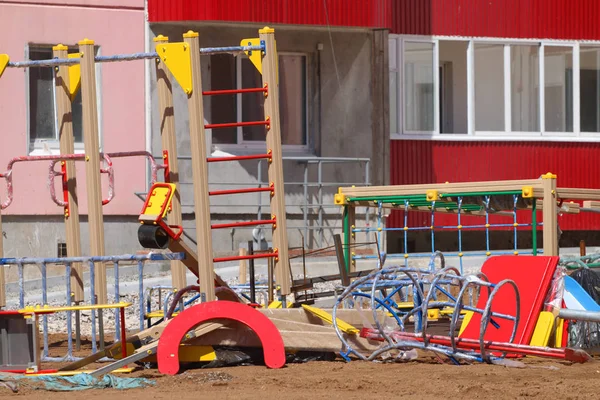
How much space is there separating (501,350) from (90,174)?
3.98 m

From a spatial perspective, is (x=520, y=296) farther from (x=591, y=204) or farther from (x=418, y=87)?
(x=418, y=87)

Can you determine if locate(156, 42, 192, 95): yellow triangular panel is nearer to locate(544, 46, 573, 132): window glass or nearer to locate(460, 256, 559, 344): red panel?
locate(460, 256, 559, 344): red panel

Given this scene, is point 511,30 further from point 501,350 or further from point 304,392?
point 304,392

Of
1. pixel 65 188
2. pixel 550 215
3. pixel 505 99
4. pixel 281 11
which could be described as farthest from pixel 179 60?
pixel 505 99

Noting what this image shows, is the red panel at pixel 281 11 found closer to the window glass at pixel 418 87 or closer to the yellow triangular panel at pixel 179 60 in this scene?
the window glass at pixel 418 87

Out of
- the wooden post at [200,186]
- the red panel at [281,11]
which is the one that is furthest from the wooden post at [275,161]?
the red panel at [281,11]

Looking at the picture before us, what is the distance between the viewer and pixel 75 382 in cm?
816

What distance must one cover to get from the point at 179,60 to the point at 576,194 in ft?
14.2

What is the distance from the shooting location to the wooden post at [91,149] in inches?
397

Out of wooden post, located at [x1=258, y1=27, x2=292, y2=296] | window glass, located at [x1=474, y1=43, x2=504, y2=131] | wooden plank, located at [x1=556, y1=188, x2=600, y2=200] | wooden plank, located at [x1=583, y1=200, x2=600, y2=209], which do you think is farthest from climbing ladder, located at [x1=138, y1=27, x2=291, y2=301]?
window glass, located at [x1=474, y1=43, x2=504, y2=131]

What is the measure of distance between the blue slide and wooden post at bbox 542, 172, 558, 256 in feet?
1.96

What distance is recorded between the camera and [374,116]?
64.0ft

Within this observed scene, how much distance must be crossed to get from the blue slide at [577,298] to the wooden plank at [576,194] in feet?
3.78

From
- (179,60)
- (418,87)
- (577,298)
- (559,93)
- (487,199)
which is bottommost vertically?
(577,298)
